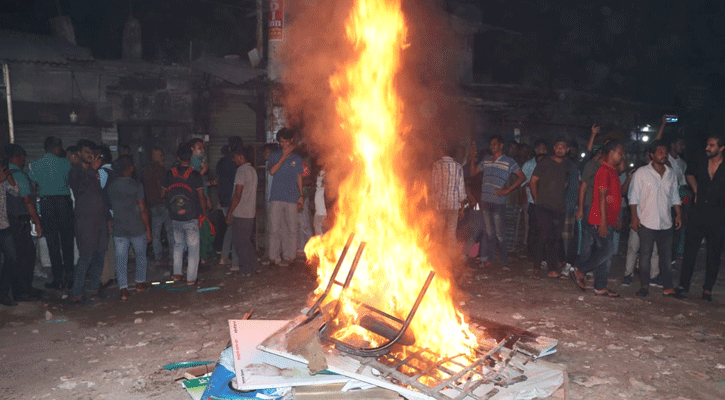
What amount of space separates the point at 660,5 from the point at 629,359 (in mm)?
30502

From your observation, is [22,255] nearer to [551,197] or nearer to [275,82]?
[275,82]

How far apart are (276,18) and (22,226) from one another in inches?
234

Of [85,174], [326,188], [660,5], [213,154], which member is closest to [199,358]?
[85,174]

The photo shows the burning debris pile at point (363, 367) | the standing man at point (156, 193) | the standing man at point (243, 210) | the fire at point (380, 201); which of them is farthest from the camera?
the standing man at point (156, 193)

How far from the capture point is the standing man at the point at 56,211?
8.16 m

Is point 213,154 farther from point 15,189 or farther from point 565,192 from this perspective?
point 565,192

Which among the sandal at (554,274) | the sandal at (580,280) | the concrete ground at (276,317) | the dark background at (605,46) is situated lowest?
the concrete ground at (276,317)

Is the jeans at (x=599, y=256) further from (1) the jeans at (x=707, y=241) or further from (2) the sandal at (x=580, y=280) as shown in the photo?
(1) the jeans at (x=707, y=241)

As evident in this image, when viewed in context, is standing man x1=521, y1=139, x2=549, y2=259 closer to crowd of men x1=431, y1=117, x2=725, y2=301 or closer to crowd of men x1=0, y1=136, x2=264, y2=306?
crowd of men x1=431, y1=117, x2=725, y2=301

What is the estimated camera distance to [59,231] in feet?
27.3

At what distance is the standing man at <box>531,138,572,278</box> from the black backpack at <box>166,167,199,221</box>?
544cm

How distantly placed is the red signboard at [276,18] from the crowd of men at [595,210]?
4408 mm

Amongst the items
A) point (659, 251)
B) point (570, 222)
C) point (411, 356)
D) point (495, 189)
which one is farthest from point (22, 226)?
point (659, 251)

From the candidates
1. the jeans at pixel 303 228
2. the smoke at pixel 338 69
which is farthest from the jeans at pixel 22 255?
the smoke at pixel 338 69
